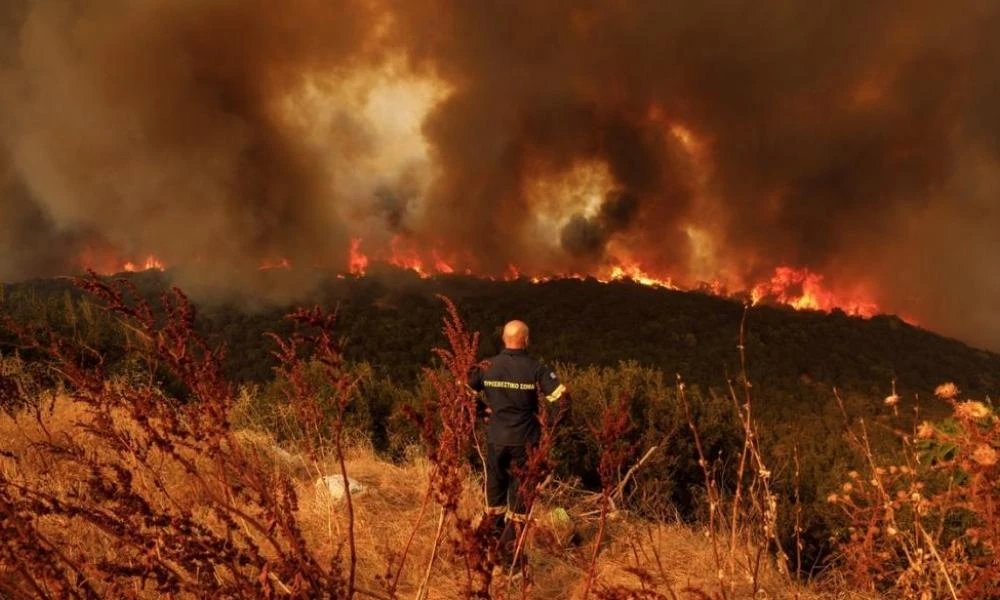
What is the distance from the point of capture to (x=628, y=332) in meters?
53.3

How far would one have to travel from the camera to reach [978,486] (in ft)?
5.24

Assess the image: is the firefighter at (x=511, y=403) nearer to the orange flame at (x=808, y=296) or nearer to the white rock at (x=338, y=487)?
the white rock at (x=338, y=487)

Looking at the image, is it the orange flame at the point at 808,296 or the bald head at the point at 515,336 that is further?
the orange flame at the point at 808,296

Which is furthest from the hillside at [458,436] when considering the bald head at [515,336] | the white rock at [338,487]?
the bald head at [515,336]

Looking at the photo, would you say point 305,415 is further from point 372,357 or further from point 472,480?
point 372,357

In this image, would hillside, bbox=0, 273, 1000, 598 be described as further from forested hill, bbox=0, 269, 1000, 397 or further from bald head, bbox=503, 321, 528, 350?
bald head, bbox=503, 321, 528, 350

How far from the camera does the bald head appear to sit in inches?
211

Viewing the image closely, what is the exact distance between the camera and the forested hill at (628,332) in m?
40.7

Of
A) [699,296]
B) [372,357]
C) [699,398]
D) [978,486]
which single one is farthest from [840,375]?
[978,486]

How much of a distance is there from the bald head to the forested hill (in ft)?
78.6

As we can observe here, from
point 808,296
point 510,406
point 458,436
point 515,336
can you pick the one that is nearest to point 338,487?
point 510,406

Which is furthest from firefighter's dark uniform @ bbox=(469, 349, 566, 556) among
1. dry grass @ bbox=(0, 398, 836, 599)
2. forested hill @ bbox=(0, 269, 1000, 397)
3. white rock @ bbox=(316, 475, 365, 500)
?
forested hill @ bbox=(0, 269, 1000, 397)

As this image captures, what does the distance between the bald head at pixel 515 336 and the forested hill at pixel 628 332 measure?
78.6 ft

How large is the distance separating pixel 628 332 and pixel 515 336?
49.4 m
